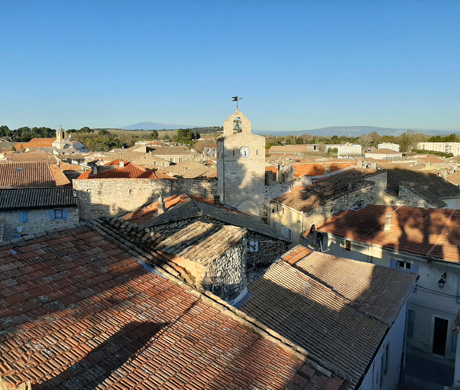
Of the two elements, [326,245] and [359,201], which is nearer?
[326,245]

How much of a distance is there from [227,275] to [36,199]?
20566 millimetres

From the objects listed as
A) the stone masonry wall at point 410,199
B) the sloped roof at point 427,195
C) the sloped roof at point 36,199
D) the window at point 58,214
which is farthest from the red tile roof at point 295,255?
the window at point 58,214

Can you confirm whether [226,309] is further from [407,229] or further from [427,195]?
[427,195]

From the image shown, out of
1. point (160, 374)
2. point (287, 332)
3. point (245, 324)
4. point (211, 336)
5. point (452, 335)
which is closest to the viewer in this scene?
point (160, 374)

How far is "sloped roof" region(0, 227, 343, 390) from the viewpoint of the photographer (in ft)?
12.0

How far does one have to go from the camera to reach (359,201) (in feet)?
69.9

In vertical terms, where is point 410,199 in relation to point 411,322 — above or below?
above

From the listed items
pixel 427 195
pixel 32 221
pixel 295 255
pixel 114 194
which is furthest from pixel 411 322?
pixel 32 221

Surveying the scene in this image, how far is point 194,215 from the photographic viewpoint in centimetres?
1312

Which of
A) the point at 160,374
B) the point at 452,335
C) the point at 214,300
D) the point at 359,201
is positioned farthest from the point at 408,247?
the point at 160,374

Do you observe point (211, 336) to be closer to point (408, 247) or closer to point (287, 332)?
point (287, 332)

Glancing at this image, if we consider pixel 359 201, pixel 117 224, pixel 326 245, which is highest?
pixel 117 224

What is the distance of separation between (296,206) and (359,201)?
3574mm

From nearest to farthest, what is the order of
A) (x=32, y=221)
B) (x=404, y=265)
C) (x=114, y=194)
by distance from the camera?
1. (x=404, y=265)
2. (x=114, y=194)
3. (x=32, y=221)
